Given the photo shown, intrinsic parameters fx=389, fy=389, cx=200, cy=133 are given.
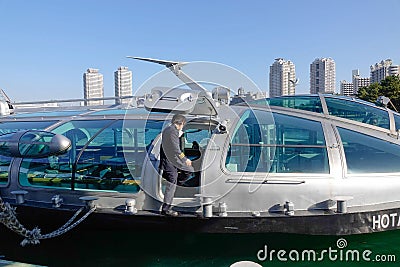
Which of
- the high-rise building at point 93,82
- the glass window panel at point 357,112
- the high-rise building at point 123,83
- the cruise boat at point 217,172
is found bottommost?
the cruise boat at point 217,172

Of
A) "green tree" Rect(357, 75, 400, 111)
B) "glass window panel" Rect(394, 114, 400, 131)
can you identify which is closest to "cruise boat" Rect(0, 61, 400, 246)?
"glass window panel" Rect(394, 114, 400, 131)

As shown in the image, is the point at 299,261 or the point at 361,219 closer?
the point at 361,219

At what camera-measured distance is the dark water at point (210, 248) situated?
4844mm

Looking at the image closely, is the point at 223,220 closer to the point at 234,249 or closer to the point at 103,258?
the point at 234,249

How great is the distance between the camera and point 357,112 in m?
5.80

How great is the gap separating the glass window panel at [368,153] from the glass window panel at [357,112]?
55 centimetres

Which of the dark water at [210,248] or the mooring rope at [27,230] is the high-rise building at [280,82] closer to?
the dark water at [210,248]

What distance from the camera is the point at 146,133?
5.35 m

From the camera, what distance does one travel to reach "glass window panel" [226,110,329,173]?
4727 millimetres

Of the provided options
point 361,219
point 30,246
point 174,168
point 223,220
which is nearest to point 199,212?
point 223,220

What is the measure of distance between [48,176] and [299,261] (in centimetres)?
355

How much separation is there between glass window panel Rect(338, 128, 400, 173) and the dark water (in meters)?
0.85

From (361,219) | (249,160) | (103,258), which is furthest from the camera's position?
(103,258)

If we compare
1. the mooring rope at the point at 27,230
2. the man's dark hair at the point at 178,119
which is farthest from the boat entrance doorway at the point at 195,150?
the mooring rope at the point at 27,230
